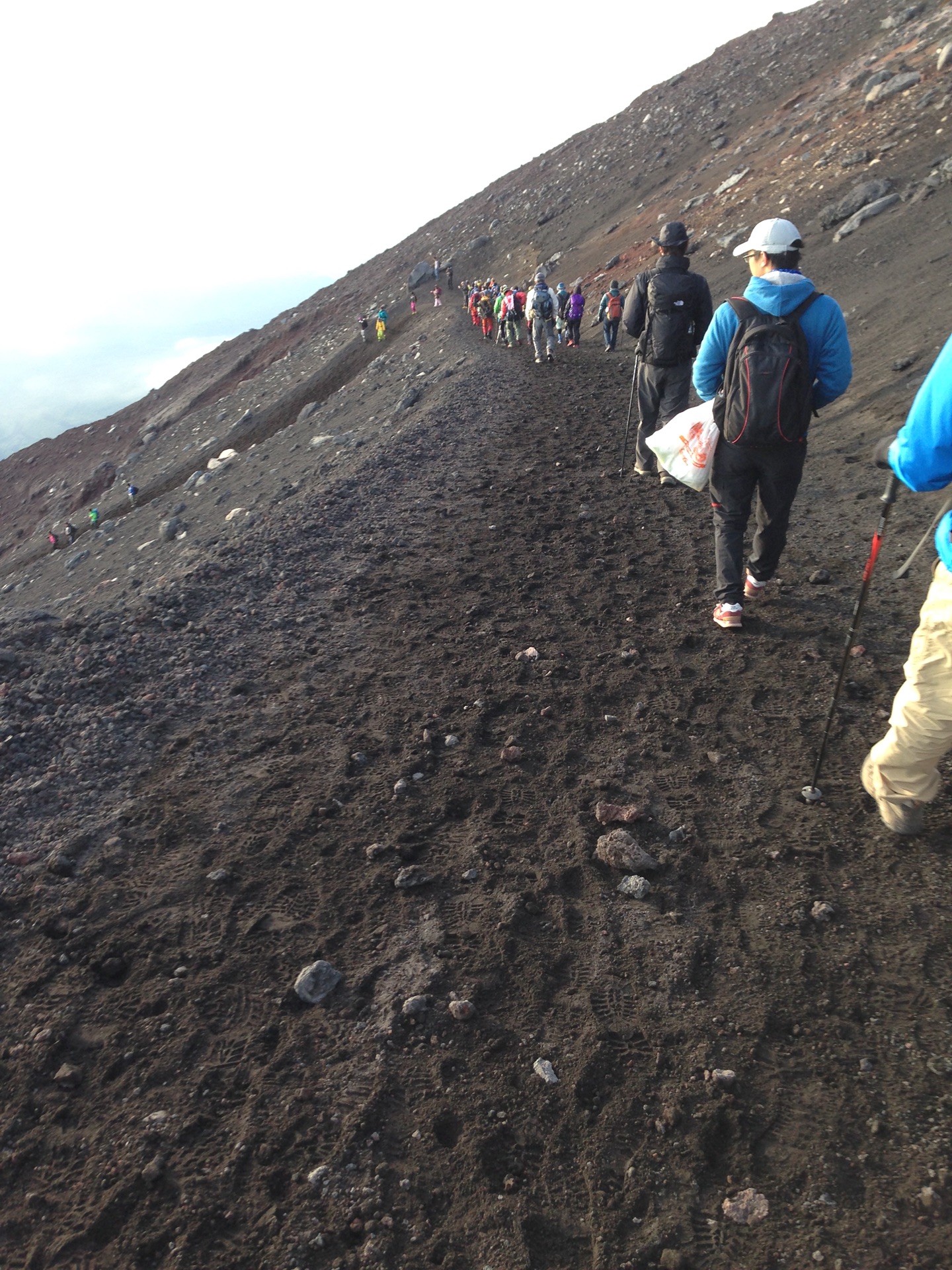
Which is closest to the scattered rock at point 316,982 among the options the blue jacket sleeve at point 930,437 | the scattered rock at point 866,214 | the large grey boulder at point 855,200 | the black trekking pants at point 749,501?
the blue jacket sleeve at point 930,437

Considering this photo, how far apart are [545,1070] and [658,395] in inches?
278

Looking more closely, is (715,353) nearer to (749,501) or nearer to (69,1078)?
(749,501)

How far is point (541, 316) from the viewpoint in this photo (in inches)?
645

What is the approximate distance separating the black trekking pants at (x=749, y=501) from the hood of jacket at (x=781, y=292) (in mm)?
792

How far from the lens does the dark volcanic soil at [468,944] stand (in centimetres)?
230

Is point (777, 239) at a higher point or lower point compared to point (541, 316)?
higher

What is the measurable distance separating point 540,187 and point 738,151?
17.8 meters

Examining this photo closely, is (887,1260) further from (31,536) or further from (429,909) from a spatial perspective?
(31,536)

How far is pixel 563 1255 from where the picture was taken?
218 cm

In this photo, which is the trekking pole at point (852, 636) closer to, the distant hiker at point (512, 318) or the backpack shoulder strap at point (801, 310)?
the backpack shoulder strap at point (801, 310)

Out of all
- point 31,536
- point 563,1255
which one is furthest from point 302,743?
point 31,536

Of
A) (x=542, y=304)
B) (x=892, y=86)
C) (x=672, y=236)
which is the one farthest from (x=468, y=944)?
(x=892, y=86)

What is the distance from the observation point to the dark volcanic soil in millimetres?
2303

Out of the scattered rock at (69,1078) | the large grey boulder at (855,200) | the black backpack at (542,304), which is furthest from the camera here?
the large grey boulder at (855,200)
